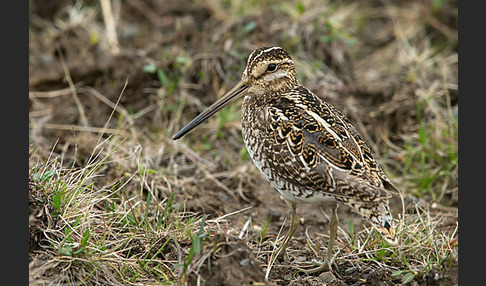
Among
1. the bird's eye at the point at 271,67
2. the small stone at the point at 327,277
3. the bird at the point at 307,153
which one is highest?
the bird's eye at the point at 271,67

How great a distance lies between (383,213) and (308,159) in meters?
0.65

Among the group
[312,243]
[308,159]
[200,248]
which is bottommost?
[312,243]

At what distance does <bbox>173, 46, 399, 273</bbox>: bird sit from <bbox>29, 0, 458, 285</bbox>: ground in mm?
483

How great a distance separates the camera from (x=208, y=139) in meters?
6.91

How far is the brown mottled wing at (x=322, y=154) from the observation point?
453 cm

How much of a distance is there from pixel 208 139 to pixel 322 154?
2.44 metres

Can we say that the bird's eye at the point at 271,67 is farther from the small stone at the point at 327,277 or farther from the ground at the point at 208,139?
the small stone at the point at 327,277

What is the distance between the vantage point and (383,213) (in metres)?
4.57

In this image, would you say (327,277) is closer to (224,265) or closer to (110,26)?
(224,265)

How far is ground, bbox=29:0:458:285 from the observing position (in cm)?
457

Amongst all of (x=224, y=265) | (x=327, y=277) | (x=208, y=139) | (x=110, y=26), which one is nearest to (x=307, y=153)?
(x=327, y=277)

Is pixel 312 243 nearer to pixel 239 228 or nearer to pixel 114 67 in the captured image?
pixel 239 228

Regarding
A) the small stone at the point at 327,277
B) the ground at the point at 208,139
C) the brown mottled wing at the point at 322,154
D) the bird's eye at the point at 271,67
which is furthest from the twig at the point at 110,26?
the small stone at the point at 327,277

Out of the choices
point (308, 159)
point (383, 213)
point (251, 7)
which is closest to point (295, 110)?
point (308, 159)
